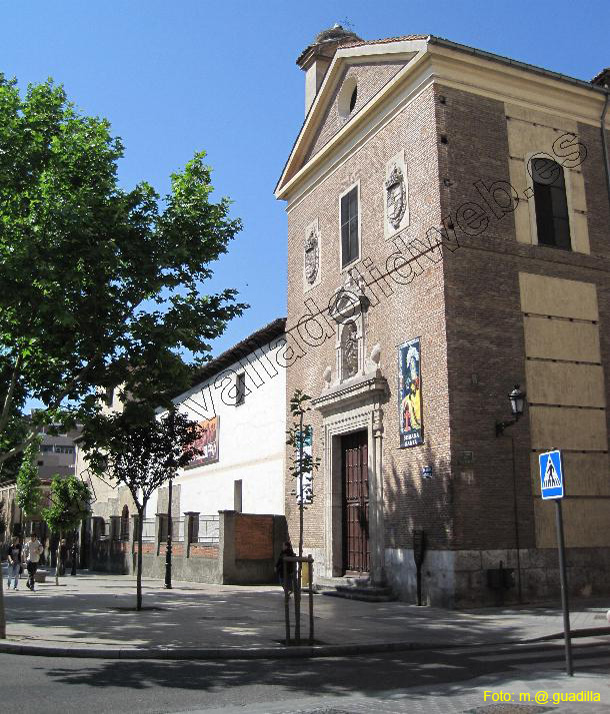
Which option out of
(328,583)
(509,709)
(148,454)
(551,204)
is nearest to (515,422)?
(551,204)

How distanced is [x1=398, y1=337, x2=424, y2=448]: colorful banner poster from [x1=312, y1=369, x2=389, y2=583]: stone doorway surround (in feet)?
2.93

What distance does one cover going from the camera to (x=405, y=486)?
1811 centimetres

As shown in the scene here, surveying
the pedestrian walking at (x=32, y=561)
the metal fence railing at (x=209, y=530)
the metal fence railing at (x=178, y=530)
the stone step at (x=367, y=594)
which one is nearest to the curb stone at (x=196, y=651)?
the stone step at (x=367, y=594)

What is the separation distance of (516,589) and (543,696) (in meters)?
9.50

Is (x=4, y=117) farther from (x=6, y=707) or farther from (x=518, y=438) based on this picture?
(x=518, y=438)

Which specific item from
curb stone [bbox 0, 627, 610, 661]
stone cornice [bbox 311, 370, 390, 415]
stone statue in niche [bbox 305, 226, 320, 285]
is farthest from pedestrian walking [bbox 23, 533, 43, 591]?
curb stone [bbox 0, 627, 610, 661]

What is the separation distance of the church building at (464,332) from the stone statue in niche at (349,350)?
0.09 m

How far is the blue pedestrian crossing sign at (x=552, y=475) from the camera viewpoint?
8594 millimetres

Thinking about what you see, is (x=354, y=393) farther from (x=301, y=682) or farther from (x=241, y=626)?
(x=301, y=682)

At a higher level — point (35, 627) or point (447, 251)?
point (447, 251)

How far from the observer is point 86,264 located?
41.0ft

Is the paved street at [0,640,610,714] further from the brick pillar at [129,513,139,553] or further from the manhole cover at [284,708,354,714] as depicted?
the brick pillar at [129,513,139,553]

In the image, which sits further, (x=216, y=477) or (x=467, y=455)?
(x=216, y=477)

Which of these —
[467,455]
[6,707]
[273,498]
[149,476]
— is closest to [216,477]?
[273,498]
